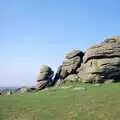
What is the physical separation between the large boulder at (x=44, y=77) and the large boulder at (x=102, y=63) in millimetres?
8267

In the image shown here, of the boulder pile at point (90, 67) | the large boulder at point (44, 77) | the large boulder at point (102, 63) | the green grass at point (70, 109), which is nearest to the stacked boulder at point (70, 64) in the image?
→ the boulder pile at point (90, 67)

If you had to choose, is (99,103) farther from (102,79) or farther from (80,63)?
(80,63)

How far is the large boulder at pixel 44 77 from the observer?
74.8m

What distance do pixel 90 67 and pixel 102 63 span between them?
9.08 feet

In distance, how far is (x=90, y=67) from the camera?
223ft

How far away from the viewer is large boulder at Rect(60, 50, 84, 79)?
7306 cm

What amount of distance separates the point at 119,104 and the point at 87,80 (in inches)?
1193

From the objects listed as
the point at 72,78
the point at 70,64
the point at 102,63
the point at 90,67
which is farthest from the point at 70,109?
the point at 70,64

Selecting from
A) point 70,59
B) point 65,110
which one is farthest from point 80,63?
point 65,110

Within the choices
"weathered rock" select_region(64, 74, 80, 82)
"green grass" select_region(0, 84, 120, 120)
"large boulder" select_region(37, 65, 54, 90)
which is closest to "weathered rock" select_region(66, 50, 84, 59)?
"weathered rock" select_region(64, 74, 80, 82)

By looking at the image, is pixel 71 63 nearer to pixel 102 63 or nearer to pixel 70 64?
pixel 70 64

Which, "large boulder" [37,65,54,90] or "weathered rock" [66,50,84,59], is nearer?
"weathered rock" [66,50,84,59]

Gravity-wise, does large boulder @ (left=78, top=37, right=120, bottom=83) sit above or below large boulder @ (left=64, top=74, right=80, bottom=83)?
above

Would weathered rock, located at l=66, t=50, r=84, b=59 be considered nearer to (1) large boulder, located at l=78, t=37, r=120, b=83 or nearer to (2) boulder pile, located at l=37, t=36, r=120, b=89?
(2) boulder pile, located at l=37, t=36, r=120, b=89
